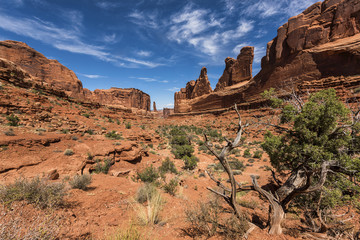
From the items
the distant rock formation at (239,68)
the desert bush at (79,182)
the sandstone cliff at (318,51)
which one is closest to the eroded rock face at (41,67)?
the desert bush at (79,182)

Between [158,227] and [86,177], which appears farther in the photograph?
[86,177]

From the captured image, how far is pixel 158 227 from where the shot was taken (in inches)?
121

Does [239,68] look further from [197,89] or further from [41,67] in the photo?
[41,67]

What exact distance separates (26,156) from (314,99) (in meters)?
12.2

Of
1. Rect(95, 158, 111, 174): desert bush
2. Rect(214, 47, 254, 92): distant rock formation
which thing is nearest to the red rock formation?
Rect(214, 47, 254, 92): distant rock formation

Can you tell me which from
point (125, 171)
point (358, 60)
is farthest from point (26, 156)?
point (358, 60)

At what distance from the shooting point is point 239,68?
1965 inches

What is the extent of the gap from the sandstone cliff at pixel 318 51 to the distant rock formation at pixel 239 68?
448 inches

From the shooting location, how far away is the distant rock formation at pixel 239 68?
157ft

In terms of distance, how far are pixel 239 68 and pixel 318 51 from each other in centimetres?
2549

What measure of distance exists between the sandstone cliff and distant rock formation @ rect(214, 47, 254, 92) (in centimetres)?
1138

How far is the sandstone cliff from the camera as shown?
885 inches

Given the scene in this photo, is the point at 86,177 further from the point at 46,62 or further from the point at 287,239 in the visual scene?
the point at 46,62

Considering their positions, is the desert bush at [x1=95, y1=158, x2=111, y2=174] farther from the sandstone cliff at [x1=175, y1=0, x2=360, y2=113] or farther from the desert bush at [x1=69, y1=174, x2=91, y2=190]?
the sandstone cliff at [x1=175, y1=0, x2=360, y2=113]
